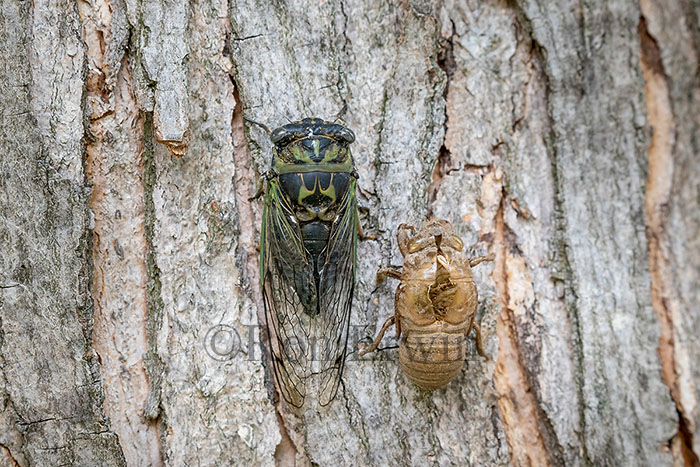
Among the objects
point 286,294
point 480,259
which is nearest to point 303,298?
point 286,294

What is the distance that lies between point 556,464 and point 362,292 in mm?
984

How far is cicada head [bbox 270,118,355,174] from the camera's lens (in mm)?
2170

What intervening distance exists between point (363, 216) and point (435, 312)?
0.50 meters

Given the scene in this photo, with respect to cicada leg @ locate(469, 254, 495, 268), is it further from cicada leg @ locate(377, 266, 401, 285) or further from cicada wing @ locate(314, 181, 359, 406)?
cicada wing @ locate(314, 181, 359, 406)

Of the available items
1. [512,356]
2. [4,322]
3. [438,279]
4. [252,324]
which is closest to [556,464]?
[512,356]

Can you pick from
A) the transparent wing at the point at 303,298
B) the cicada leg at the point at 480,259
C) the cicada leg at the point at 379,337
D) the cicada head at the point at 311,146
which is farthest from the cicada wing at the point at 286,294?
the cicada leg at the point at 480,259

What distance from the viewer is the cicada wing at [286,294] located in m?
2.13

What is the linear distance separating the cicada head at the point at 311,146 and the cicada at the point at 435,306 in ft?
1.43

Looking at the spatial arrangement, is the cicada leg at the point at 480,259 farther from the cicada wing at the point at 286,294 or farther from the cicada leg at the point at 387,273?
the cicada wing at the point at 286,294

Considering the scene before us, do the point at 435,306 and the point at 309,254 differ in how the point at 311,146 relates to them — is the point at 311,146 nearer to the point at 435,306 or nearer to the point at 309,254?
the point at 309,254

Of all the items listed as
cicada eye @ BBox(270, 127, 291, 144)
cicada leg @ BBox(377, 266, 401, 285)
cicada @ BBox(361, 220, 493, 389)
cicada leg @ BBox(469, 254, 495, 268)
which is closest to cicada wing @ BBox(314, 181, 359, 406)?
cicada leg @ BBox(377, 266, 401, 285)

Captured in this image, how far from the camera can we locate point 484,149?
226 cm

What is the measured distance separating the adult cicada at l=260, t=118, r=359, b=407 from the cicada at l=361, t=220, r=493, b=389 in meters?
0.25

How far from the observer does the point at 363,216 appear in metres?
2.29
